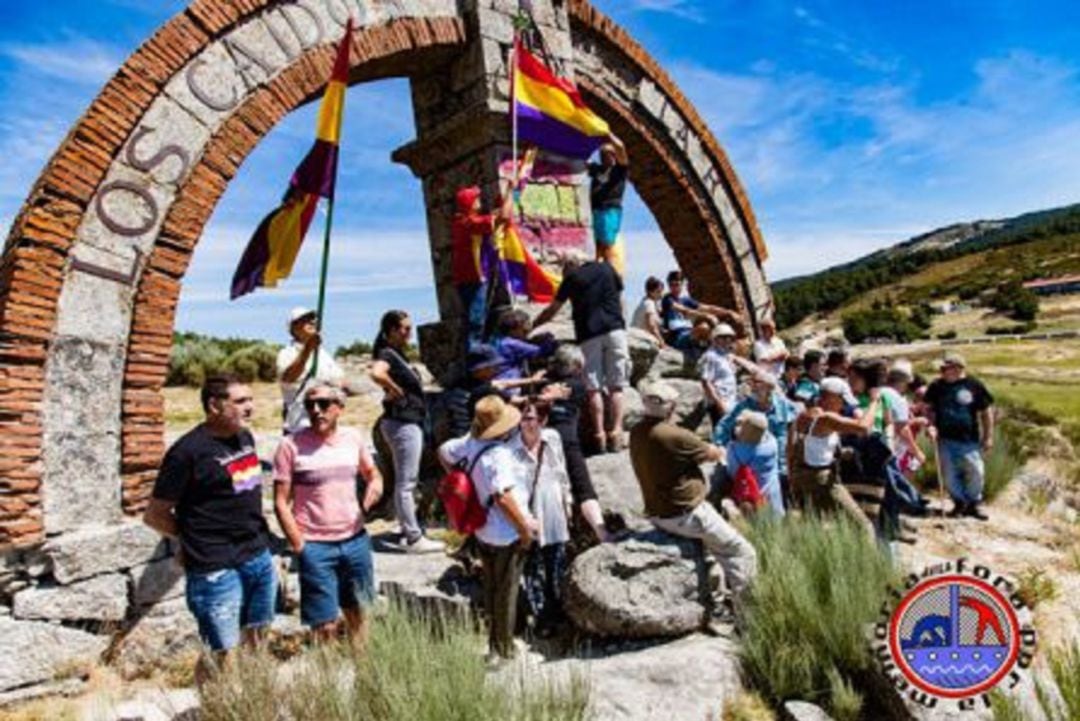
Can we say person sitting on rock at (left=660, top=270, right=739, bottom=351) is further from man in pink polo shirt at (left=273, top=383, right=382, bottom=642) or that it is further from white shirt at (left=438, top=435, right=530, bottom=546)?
man in pink polo shirt at (left=273, top=383, right=382, bottom=642)

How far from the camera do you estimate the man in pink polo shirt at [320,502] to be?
Result: 13.4 feet

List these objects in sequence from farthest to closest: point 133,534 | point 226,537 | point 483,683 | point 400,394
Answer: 1. point 400,394
2. point 133,534
3. point 226,537
4. point 483,683

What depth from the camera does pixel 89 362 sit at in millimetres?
5332

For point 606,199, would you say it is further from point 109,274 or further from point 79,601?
point 79,601

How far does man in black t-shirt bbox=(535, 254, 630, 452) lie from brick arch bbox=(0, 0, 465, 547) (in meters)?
3.06

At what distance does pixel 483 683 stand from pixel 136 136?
15.9ft

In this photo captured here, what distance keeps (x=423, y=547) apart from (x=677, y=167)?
23.9ft

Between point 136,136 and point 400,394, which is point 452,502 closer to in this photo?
point 400,394

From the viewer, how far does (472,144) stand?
8070 mm

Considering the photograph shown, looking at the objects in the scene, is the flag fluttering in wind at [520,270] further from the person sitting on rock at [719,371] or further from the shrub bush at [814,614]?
the shrub bush at [814,614]

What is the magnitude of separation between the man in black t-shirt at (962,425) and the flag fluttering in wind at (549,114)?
4325 mm

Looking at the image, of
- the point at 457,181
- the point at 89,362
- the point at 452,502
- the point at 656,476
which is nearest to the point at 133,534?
the point at 89,362

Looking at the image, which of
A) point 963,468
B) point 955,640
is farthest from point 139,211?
point 963,468

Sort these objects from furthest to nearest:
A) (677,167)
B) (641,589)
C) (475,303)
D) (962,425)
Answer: (677,167) → (962,425) → (475,303) → (641,589)
